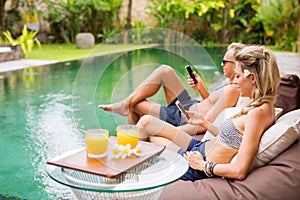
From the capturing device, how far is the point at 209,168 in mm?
2016

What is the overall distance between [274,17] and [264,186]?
10.6m

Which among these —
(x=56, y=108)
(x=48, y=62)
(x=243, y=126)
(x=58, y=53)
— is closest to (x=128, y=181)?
(x=243, y=126)

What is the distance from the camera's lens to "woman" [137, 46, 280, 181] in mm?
1887

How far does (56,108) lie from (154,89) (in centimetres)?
265

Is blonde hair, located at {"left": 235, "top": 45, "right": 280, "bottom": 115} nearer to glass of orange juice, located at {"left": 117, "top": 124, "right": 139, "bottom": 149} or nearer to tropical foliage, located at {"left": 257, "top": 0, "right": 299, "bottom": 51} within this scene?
glass of orange juice, located at {"left": 117, "top": 124, "right": 139, "bottom": 149}

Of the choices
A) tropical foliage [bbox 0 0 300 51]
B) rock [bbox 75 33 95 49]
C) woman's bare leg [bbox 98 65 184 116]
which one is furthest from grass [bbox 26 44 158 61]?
woman's bare leg [bbox 98 65 184 116]

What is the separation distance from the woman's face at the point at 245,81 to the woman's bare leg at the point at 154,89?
348mm

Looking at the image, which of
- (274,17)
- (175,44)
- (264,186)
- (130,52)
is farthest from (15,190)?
(274,17)

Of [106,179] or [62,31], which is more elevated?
[106,179]

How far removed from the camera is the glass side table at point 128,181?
1589mm

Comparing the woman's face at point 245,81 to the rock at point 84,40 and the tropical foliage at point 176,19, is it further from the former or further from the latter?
the tropical foliage at point 176,19

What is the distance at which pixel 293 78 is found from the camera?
8.78 ft

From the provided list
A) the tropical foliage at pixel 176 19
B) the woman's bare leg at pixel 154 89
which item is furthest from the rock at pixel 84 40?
the woman's bare leg at pixel 154 89

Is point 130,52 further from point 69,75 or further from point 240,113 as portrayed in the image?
point 69,75
